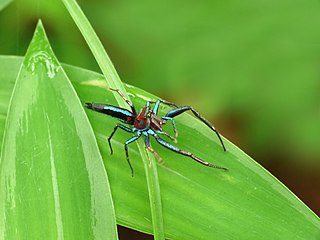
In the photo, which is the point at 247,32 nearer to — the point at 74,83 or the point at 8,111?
the point at 74,83

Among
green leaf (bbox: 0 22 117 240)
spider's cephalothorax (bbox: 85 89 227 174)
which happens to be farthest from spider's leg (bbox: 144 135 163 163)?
green leaf (bbox: 0 22 117 240)

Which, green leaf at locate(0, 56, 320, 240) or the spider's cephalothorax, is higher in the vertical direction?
the spider's cephalothorax

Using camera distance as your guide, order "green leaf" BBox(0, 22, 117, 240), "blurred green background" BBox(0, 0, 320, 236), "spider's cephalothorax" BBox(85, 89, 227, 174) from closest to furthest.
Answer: "green leaf" BBox(0, 22, 117, 240)
"spider's cephalothorax" BBox(85, 89, 227, 174)
"blurred green background" BBox(0, 0, 320, 236)

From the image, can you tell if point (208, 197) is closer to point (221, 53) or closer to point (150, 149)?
point (150, 149)

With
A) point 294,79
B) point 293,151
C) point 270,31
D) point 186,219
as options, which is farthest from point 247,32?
point 186,219

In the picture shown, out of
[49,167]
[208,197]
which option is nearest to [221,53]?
[208,197]

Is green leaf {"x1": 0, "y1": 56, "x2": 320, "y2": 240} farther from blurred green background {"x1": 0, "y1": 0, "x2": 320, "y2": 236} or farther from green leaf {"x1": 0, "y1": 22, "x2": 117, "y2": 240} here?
blurred green background {"x1": 0, "y1": 0, "x2": 320, "y2": 236}
